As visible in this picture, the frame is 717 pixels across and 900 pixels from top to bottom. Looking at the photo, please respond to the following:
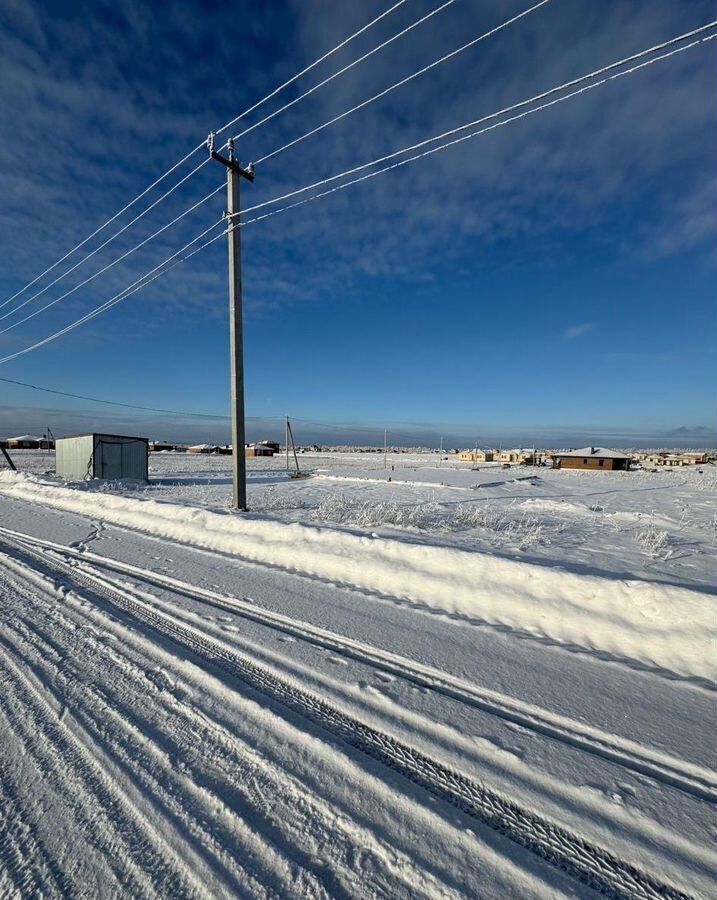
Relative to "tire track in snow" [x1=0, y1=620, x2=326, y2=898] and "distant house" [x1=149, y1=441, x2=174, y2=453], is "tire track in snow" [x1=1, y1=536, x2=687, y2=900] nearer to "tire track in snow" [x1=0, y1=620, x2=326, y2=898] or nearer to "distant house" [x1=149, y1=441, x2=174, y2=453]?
"tire track in snow" [x1=0, y1=620, x2=326, y2=898]

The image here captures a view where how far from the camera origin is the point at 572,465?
5731 centimetres


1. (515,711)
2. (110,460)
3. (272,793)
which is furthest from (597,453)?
(272,793)

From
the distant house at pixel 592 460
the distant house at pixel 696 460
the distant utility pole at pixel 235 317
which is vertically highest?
the distant utility pole at pixel 235 317

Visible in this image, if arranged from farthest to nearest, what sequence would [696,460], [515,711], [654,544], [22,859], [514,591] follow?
[696,460] < [654,544] < [514,591] < [515,711] < [22,859]

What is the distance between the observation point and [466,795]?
194cm

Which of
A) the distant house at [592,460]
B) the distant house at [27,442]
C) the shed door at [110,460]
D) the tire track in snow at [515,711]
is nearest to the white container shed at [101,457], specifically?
the shed door at [110,460]

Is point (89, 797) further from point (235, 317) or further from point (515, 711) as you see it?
point (235, 317)

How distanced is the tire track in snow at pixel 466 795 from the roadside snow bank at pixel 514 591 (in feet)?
6.47

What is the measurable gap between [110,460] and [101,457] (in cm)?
44

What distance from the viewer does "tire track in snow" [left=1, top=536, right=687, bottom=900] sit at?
1.57 m

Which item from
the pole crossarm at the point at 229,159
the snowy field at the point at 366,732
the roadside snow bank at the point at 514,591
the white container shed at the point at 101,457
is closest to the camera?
the snowy field at the point at 366,732

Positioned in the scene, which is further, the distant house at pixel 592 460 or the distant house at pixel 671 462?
the distant house at pixel 671 462

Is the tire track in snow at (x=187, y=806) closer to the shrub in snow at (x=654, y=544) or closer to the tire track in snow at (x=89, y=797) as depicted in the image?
the tire track in snow at (x=89, y=797)

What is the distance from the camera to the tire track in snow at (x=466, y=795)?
1.57 m
